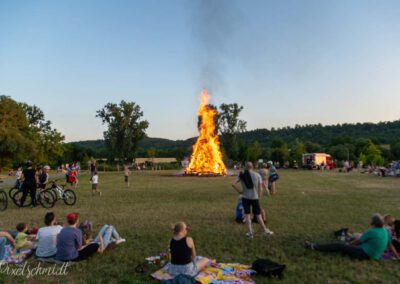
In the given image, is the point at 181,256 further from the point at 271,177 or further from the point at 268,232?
the point at 271,177

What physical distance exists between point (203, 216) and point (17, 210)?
759 cm

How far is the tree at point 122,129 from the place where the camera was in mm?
Result: 58906

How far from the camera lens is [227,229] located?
9648mm

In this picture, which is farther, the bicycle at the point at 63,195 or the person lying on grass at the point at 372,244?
the bicycle at the point at 63,195

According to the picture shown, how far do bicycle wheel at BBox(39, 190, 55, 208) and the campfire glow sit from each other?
24.9 meters

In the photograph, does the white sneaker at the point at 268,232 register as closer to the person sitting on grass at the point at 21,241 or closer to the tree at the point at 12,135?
the person sitting on grass at the point at 21,241

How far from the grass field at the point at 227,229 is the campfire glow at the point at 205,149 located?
Result: 22.3 meters

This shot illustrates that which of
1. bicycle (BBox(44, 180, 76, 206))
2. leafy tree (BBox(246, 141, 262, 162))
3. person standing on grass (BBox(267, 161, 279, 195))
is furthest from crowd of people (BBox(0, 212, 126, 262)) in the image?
leafy tree (BBox(246, 141, 262, 162))

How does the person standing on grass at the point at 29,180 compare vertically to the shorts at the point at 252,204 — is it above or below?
above

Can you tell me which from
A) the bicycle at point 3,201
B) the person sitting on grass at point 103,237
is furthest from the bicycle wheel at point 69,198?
the person sitting on grass at point 103,237

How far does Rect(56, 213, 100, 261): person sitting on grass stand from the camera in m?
6.79

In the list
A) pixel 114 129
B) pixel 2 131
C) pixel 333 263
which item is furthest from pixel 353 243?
pixel 114 129

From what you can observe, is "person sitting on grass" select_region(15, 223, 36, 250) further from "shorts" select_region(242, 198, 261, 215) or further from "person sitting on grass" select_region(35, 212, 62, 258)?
"shorts" select_region(242, 198, 261, 215)

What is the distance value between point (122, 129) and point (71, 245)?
53.1 meters
